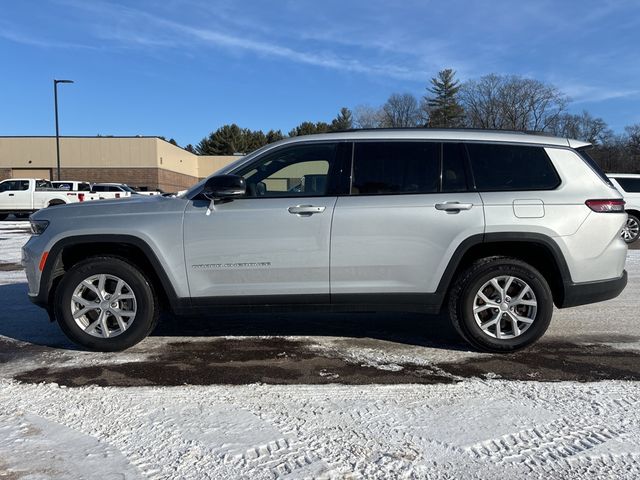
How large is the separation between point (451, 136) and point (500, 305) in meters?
1.52

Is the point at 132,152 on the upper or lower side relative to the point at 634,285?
upper

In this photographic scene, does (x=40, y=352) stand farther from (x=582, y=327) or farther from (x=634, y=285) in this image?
(x=634, y=285)

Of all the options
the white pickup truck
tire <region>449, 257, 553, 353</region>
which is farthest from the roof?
the white pickup truck

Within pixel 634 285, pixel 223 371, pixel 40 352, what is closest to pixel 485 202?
pixel 223 371

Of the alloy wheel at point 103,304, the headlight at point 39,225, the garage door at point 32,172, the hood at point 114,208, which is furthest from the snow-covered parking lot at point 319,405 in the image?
the garage door at point 32,172

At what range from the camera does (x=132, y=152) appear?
48.2 meters

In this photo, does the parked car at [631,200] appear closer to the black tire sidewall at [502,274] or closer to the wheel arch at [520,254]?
the wheel arch at [520,254]

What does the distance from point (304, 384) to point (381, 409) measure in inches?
27.1

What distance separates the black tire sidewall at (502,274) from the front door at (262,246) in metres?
1.20

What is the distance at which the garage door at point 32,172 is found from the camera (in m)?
47.6

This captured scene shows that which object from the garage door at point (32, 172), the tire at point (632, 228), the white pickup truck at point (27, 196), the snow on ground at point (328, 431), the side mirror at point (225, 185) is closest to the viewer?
the snow on ground at point (328, 431)

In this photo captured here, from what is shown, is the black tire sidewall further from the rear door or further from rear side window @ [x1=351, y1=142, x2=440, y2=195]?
rear side window @ [x1=351, y1=142, x2=440, y2=195]

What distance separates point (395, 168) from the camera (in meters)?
4.61

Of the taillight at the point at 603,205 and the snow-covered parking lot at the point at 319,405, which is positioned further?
the taillight at the point at 603,205
